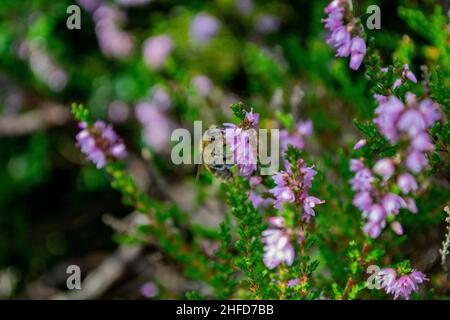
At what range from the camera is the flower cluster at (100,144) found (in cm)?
204

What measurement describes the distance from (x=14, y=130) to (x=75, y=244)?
36.1 inches

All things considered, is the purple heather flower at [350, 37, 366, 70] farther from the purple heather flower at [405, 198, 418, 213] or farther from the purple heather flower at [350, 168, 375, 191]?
the purple heather flower at [405, 198, 418, 213]

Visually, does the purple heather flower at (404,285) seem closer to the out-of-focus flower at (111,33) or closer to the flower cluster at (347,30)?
the flower cluster at (347,30)

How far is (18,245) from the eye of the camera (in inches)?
150

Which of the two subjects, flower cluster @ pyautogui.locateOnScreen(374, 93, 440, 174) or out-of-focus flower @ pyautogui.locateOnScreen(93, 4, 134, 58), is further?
out-of-focus flower @ pyautogui.locateOnScreen(93, 4, 134, 58)

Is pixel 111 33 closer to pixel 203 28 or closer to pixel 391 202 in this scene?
pixel 203 28

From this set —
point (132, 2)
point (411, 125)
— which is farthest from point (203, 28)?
point (411, 125)

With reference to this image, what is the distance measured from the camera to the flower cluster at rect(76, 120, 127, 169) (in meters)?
2.04

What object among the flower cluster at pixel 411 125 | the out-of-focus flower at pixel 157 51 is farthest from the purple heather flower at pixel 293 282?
the out-of-focus flower at pixel 157 51

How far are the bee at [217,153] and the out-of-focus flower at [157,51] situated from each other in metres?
1.87


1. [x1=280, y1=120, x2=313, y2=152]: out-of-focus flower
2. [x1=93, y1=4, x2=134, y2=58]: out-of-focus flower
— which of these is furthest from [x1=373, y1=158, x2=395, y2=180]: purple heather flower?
[x1=93, y1=4, x2=134, y2=58]: out-of-focus flower

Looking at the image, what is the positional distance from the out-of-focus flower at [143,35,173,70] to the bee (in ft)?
6.13

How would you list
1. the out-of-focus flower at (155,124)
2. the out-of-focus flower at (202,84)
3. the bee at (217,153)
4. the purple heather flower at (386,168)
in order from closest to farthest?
the purple heather flower at (386,168)
the bee at (217,153)
the out-of-focus flower at (202,84)
the out-of-focus flower at (155,124)

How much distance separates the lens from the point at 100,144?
2098 millimetres
